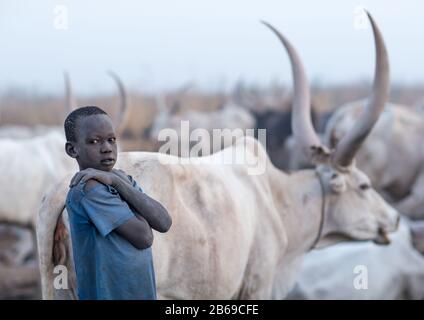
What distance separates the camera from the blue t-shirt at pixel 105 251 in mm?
2877

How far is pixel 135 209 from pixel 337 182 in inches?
85.9

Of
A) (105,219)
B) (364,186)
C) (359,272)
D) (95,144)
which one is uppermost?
(95,144)

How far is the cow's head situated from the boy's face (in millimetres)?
2173

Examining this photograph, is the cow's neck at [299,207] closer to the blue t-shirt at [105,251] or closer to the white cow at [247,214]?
the white cow at [247,214]

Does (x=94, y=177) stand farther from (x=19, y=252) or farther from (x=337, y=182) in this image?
(x=19, y=252)

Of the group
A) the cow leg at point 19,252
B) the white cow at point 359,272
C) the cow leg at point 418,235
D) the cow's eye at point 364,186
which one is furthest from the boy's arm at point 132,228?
the cow leg at point 19,252

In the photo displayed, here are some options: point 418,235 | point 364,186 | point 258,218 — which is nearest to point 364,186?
point 364,186

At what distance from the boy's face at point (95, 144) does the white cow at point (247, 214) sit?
741mm

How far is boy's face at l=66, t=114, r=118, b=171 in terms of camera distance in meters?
2.98

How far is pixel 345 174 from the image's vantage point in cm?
504

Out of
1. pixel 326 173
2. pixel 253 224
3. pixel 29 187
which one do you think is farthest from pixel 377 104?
pixel 29 187

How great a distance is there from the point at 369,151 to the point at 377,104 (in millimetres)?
4645

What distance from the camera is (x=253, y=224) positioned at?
458cm

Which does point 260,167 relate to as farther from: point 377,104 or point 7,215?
point 7,215
